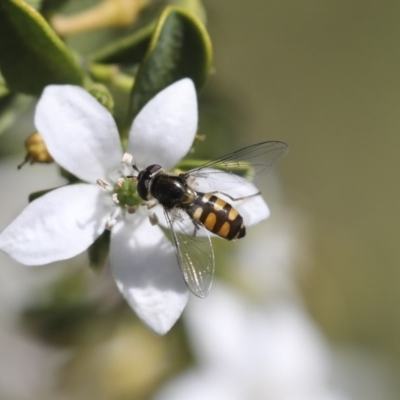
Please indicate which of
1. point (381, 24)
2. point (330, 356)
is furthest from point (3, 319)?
point (381, 24)

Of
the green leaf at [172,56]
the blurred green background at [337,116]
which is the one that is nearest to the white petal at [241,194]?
the green leaf at [172,56]

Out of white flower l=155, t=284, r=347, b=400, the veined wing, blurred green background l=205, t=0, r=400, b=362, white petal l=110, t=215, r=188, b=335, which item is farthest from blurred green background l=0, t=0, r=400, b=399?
white petal l=110, t=215, r=188, b=335

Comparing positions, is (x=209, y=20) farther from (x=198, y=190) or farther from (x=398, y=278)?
(x=398, y=278)

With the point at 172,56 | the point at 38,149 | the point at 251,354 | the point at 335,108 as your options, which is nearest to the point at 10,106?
the point at 38,149

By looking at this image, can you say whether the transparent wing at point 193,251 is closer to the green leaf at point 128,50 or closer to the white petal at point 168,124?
the white petal at point 168,124

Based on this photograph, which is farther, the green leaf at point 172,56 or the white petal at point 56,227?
the green leaf at point 172,56

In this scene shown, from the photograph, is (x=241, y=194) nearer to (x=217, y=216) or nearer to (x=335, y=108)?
(x=217, y=216)
